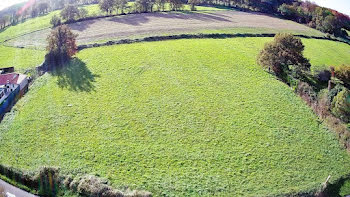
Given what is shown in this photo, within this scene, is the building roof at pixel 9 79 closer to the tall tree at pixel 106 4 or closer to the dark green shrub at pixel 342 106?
the tall tree at pixel 106 4

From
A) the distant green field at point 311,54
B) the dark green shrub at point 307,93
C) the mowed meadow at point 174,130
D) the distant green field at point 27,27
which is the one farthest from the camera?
the distant green field at point 27,27

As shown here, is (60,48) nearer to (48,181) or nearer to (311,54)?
(48,181)

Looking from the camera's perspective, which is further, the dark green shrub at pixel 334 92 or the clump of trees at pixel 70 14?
the clump of trees at pixel 70 14

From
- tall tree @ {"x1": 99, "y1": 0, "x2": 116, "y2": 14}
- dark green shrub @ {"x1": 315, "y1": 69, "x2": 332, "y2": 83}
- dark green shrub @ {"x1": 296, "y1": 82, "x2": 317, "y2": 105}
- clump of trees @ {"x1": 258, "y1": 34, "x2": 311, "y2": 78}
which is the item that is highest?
tall tree @ {"x1": 99, "y1": 0, "x2": 116, "y2": 14}

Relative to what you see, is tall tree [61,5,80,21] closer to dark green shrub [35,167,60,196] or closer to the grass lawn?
the grass lawn

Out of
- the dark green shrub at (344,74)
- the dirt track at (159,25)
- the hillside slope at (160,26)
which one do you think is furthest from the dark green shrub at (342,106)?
the dirt track at (159,25)

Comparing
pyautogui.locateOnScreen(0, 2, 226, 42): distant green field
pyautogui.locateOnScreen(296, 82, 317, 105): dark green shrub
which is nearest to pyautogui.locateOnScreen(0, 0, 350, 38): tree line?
pyautogui.locateOnScreen(0, 2, 226, 42): distant green field

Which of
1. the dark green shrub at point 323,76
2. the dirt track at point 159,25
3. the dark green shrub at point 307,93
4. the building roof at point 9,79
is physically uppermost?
the dirt track at point 159,25
